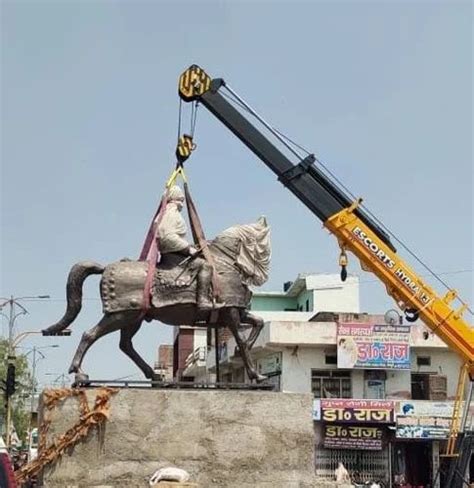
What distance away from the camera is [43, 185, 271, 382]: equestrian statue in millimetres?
10570

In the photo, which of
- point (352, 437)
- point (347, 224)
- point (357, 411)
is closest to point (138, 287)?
point (347, 224)

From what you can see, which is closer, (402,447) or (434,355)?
(402,447)

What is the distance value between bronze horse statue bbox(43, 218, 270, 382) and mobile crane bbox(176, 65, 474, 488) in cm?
328

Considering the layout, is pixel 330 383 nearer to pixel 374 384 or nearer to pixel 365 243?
pixel 374 384

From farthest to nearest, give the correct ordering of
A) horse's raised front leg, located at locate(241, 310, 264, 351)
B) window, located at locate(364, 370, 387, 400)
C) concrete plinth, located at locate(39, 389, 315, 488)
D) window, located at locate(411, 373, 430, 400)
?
window, located at locate(411, 373, 430, 400) < window, located at locate(364, 370, 387, 400) < horse's raised front leg, located at locate(241, 310, 264, 351) < concrete plinth, located at locate(39, 389, 315, 488)

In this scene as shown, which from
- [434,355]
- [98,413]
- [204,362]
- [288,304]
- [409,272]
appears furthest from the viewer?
[288,304]

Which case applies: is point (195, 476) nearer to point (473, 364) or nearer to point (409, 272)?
point (409, 272)

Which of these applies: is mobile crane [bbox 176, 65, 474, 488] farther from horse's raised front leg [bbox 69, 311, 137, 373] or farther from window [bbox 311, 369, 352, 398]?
window [bbox 311, 369, 352, 398]

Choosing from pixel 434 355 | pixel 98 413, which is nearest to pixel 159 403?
pixel 98 413

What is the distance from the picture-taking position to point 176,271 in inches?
421

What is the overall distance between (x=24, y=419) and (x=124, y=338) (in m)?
45.2

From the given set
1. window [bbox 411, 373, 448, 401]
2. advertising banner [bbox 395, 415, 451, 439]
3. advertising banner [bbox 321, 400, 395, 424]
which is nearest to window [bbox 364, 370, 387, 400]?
advertising banner [bbox 321, 400, 395, 424]

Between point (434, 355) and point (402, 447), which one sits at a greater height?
point (434, 355)

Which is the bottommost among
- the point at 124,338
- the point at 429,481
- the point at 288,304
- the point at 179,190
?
the point at 429,481
